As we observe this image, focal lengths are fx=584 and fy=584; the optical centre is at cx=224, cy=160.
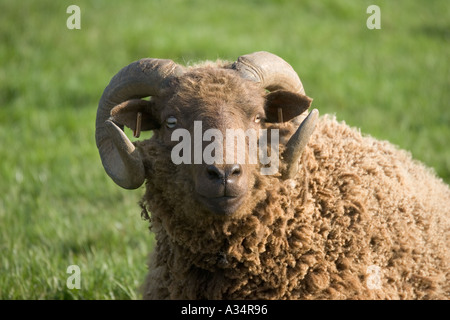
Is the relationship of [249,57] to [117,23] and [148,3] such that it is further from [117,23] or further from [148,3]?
[148,3]

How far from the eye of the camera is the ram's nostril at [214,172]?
3.33 m

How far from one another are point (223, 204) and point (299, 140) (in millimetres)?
676

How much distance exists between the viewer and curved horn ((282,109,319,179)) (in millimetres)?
3685

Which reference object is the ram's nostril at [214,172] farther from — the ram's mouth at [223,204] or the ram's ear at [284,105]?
the ram's ear at [284,105]

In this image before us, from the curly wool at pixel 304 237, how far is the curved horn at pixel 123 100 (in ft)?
0.54

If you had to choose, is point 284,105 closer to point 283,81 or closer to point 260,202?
point 283,81

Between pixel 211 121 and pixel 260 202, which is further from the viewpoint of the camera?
pixel 260 202

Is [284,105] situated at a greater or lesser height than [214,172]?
greater

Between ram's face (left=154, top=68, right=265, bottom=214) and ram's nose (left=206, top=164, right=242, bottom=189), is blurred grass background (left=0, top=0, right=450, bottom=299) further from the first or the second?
ram's nose (left=206, top=164, right=242, bottom=189)

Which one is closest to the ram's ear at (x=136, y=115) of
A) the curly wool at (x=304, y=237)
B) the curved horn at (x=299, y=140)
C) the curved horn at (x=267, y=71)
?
the curly wool at (x=304, y=237)

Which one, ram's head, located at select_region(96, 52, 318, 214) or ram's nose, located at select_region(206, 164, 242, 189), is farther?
ram's head, located at select_region(96, 52, 318, 214)

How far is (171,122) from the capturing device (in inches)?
149

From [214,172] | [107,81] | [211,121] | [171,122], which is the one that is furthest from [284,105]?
[107,81]

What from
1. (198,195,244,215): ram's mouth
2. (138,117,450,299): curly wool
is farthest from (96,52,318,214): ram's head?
(138,117,450,299): curly wool
